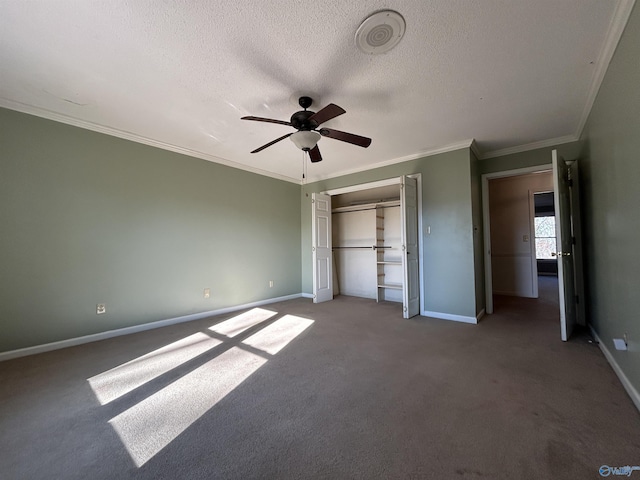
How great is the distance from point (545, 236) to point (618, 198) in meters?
9.63

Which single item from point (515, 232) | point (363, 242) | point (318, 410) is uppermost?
point (515, 232)

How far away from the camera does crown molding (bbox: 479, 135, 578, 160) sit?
3.47 metres

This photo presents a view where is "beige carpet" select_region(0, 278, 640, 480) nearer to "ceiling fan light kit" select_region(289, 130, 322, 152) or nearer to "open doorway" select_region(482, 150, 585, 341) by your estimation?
"open doorway" select_region(482, 150, 585, 341)

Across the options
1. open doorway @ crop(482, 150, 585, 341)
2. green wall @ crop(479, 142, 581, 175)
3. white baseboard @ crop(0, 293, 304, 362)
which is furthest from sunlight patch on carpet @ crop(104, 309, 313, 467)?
green wall @ crop(479, 142, 581, 175)

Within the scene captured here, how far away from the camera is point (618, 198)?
6.25 feet

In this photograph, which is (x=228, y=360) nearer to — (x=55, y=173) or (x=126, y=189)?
(x=126, y=189)

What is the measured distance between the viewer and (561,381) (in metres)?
1.99

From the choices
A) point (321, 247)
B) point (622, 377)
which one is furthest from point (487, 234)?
point (321, 247)

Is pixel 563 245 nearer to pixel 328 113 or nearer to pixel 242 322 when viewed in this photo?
pixel 328 113

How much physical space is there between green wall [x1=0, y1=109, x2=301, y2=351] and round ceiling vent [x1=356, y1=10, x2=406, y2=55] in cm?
314

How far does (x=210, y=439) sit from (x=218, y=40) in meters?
2.62

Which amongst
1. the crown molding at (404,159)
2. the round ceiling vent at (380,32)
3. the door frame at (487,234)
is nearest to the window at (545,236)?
the door frame at (487,234)

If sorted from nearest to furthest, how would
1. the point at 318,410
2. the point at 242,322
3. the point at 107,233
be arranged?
the point at 318,410 → the point at 107,233 → the point at 242,322

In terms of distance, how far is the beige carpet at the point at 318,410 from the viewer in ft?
4.12
